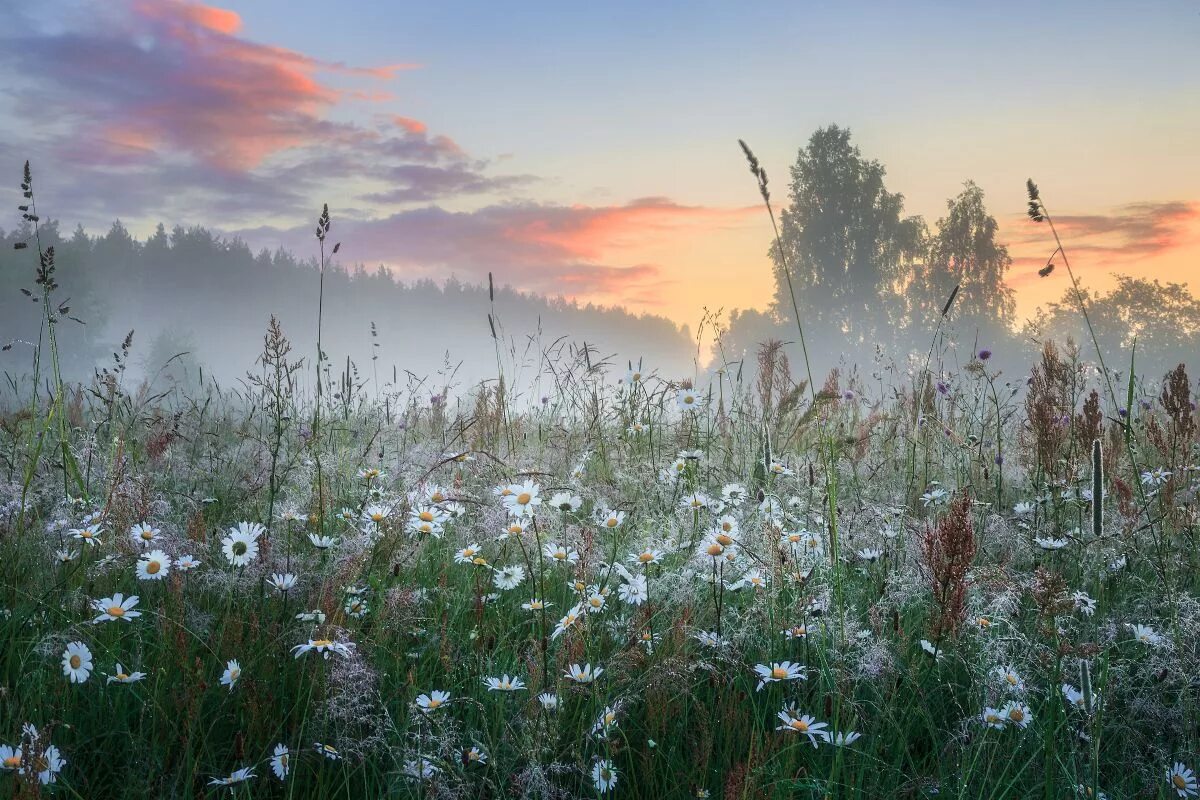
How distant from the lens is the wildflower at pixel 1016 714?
208cm

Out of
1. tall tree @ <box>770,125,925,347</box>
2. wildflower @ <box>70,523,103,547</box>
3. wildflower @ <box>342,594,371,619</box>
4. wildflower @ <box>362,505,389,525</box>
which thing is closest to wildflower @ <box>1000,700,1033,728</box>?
wildflower @ <box>342,594,371,619</box>

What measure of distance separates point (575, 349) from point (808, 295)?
49.5 meters

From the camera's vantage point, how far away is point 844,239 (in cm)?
5334

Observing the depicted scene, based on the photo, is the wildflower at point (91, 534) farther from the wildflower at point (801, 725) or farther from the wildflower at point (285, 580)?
the wildflower at point (801, 725)

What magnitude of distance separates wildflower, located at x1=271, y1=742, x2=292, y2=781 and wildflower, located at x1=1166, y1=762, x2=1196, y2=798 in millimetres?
2187

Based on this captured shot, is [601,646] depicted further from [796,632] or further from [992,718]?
[992,718]

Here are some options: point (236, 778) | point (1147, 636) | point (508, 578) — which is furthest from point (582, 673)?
point (1147, 636)

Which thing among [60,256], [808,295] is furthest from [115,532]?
[60,256]

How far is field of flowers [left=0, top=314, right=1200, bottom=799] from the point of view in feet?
6.00

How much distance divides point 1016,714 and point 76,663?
2.59 m

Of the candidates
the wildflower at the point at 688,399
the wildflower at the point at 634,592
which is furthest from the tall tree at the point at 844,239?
the wildflower at the point at 634,592

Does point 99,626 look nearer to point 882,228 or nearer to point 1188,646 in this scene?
point 1188,646

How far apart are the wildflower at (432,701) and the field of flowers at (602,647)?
1cm

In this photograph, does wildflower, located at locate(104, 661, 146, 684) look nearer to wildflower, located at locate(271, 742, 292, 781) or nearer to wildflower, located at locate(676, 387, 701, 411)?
wildflower, located at locate(271, 742, 292, 781)
